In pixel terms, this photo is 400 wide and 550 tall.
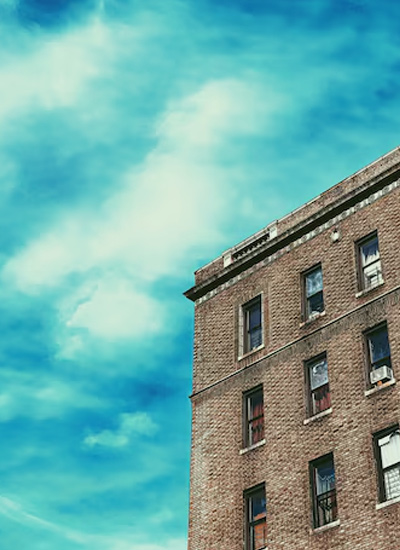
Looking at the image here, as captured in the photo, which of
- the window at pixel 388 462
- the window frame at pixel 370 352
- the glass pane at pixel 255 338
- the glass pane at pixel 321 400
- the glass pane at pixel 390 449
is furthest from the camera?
the glass pane at pixel 255 338

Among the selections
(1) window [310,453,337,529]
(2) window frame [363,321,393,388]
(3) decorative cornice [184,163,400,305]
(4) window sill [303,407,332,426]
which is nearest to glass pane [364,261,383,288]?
(2) window frame [363,321,393,388]

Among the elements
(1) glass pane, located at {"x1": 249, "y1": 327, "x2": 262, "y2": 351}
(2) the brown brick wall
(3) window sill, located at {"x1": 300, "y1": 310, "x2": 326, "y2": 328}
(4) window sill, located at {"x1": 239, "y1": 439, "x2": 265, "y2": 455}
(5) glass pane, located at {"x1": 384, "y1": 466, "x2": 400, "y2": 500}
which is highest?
(2) the brown brick wall

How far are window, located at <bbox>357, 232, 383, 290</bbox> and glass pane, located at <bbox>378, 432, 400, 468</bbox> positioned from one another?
573 centimetres

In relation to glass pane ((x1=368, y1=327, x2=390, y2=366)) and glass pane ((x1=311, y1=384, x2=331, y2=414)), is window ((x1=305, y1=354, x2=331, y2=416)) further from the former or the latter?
glass pane ((x1=368, y1=327, x2=390, y2=366))

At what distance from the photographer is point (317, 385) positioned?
34438 millimetres

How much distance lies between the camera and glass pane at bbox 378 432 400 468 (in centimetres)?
3066

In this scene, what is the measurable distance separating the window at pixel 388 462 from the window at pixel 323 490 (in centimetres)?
175

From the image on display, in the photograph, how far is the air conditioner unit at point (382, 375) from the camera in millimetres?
32062

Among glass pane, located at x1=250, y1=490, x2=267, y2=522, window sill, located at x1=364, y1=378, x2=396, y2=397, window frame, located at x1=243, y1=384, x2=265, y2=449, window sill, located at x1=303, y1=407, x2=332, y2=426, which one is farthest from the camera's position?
window frame, located at x1=243, y1=384, x2=265, y2=449

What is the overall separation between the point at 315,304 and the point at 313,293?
47 centimetres

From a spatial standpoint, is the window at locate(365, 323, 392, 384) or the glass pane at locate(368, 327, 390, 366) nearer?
the window at locate(365, 323, 392, 384)

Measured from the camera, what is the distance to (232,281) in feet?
133

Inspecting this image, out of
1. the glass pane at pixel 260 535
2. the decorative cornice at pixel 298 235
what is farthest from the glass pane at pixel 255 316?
the glass pane at pixel 260 535

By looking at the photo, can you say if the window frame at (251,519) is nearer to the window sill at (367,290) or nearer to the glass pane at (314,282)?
the window sill at (367,290)
